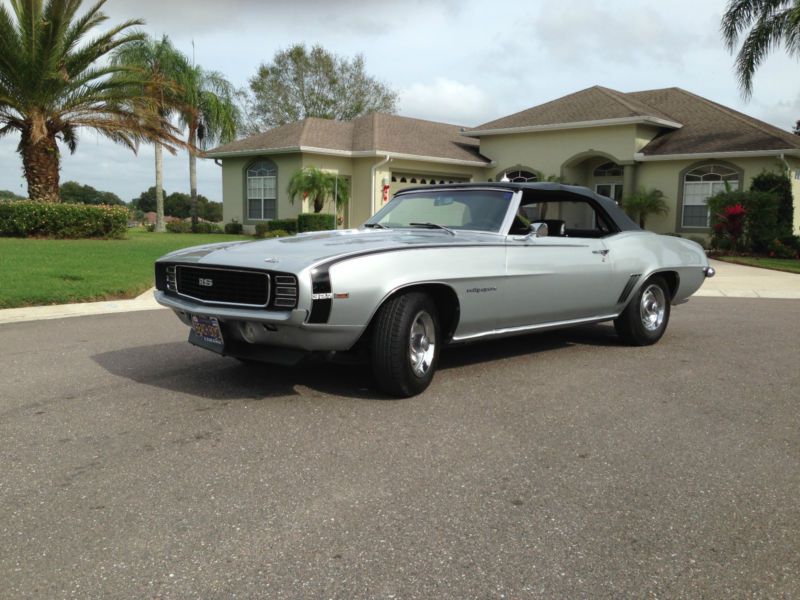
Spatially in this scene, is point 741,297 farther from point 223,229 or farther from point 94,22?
point 223,229

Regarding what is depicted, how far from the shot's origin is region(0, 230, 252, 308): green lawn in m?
10.1

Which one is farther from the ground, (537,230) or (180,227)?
(537,230)

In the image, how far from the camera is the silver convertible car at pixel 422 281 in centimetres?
479

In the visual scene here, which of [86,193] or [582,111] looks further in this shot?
[86,193]

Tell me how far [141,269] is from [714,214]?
53.5ft

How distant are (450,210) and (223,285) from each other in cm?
226

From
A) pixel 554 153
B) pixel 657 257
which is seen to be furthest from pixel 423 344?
pixel 554 153

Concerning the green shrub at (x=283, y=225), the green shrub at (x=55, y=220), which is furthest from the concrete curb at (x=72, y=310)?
the green shrub at (x=283, y=225)

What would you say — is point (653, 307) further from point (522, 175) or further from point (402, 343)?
point (522, 175)

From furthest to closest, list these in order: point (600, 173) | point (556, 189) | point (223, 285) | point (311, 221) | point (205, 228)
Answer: point (205, 228) → point (600, 173) → point (311, 221) → point (556, 189) → point (223, 285)

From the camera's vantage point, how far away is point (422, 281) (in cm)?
511

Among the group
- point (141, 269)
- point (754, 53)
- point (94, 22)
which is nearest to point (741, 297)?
point (141, 269)

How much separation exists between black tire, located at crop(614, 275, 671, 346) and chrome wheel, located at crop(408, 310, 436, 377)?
8.88 feet

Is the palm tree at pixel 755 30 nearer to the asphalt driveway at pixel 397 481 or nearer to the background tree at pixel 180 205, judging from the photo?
the asphalt driveway at pixel 397 481
